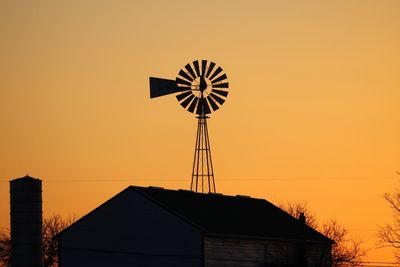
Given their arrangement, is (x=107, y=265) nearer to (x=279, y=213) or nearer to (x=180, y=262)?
(x=180, y=262)

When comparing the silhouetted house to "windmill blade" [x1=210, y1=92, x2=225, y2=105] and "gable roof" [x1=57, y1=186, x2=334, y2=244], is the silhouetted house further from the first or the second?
"windmill blade" [x1=210, y1=92, x2=225, y2=105]

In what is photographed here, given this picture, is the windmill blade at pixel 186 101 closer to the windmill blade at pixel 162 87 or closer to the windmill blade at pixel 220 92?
the windmill blade at pixel 162 87

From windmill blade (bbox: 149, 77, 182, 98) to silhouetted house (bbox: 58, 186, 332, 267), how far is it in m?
6.74

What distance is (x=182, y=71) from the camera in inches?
3174

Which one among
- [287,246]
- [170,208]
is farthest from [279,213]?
[170,208]

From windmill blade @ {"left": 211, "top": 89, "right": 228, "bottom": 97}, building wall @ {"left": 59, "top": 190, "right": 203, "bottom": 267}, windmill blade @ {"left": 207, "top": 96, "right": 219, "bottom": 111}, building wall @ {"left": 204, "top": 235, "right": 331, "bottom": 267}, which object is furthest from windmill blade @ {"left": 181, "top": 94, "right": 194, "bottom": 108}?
building wall @ {"left": 204, "top": 235, "right": 331, "bottom": 267}

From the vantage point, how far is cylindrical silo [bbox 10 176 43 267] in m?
79.1

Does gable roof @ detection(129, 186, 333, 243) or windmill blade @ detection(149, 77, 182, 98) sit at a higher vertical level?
windmill blade @ detection(149, 77, 182, 98)

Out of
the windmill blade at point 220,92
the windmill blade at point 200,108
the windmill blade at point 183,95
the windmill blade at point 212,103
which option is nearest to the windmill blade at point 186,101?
the windmill blade at point 183,95

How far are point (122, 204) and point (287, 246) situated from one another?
427 inches

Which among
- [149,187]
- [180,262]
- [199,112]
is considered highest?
[199,112]

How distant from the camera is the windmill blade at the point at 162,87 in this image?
79.9m

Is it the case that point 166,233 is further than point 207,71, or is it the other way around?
point 207,71

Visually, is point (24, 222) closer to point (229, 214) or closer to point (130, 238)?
point (130, 238)
